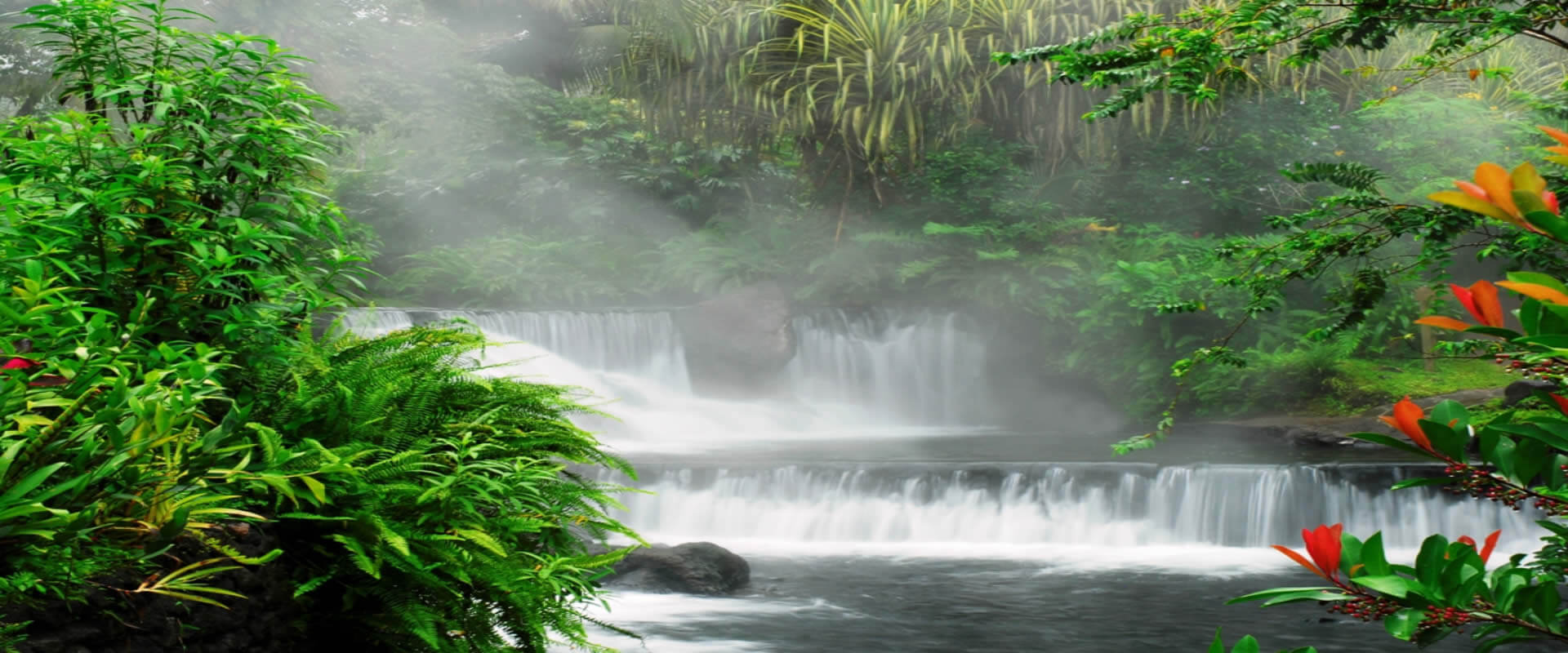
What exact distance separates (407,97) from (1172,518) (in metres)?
16.7

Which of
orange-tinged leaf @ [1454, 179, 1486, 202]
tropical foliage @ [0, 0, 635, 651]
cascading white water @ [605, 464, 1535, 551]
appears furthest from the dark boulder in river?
orange-tinged leaf @ [1454, 179, 1486, 202]

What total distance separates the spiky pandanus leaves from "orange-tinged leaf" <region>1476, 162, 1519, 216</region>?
2.03 meters

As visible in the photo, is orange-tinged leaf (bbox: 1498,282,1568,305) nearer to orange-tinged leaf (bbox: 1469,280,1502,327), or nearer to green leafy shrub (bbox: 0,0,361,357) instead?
orange-tinged leaf (bbox: 1469,280,1502,327)

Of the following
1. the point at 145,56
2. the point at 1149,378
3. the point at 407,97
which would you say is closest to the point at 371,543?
the point at 145,56

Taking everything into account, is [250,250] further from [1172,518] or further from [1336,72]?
[1336,72]

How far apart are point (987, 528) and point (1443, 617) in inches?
352

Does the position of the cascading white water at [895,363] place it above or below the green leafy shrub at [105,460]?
below

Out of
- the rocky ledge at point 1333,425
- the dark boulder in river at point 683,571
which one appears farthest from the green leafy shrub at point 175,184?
the rocky ledge at point 1333,425

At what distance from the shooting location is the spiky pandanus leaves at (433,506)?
2.65 metres

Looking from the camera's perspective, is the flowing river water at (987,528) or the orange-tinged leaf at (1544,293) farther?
the flowing river water at (987,528)

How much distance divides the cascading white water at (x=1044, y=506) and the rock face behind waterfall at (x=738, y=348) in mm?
6034

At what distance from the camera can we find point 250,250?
2.90 m

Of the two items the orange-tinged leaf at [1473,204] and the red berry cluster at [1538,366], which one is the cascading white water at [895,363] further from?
the orange-tinged leaf at [1473,204]

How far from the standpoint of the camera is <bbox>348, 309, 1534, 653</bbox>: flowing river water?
720cm
